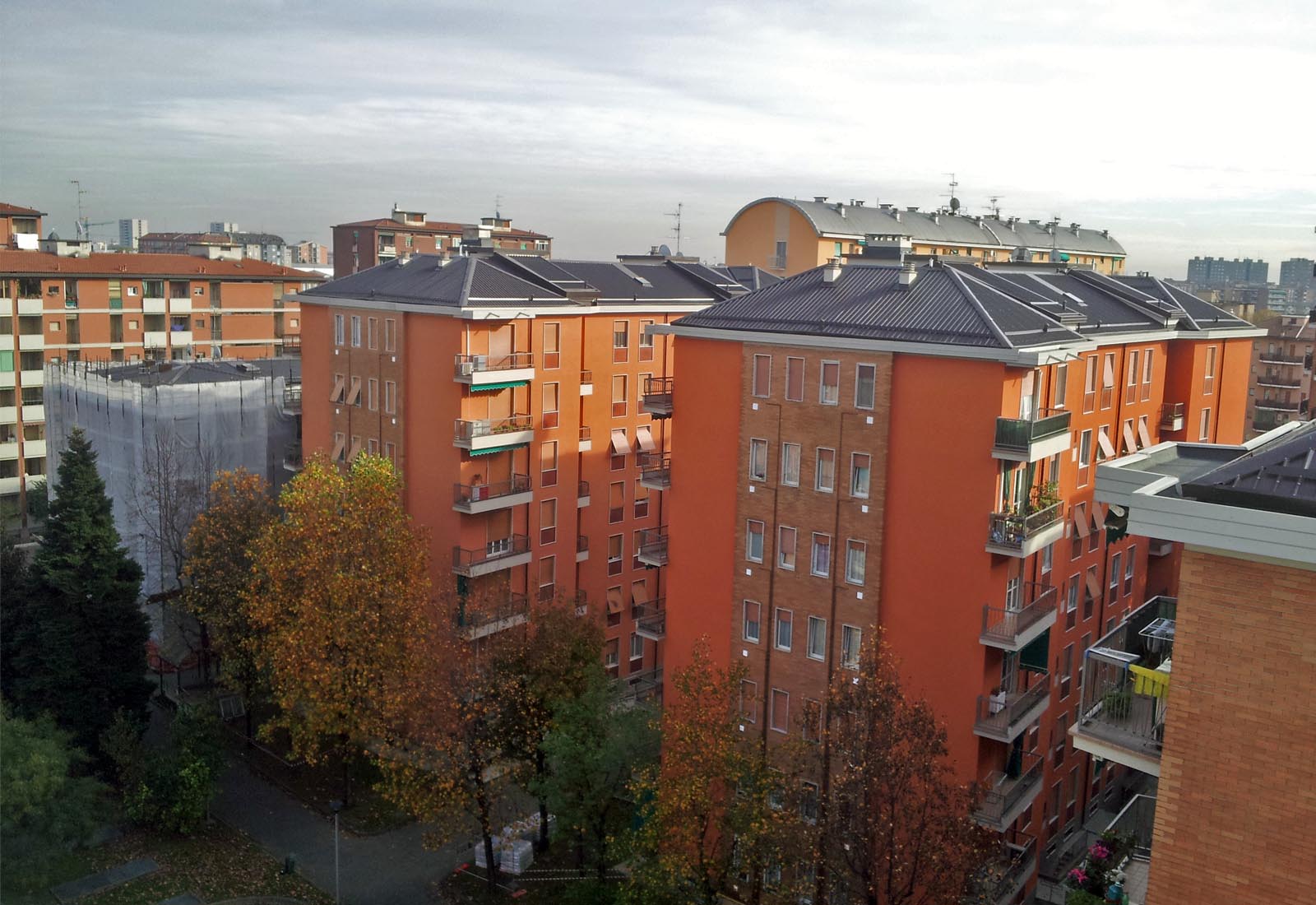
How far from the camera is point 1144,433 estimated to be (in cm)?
3528

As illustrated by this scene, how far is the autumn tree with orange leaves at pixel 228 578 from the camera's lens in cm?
3553

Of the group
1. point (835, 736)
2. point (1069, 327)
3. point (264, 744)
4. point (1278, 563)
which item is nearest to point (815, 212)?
point (1069, 327)

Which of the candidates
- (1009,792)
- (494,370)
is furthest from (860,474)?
(494,370)

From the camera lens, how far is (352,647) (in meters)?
30.9

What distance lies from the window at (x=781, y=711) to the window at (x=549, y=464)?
14506 millimetres

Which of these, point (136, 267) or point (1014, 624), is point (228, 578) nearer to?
point (1014, 624)

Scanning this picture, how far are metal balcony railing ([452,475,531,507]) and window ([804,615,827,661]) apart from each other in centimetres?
1386

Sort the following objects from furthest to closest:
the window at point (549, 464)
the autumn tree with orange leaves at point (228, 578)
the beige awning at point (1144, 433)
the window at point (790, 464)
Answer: the window at point (549, 464) < the autumn tree with orange leaves at point (228, 578) < the beige awning at point (1144, 433) < the window at point (790, 464)

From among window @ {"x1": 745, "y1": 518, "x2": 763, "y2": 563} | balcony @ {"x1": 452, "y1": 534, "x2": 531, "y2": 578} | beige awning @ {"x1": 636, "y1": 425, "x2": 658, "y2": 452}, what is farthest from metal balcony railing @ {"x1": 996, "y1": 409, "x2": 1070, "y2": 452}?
beige awning @ {"x1": 636, "y1": 425, "x2": 658, "y2": 452}

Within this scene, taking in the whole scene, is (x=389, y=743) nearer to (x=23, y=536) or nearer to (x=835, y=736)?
(x=835, y=736)

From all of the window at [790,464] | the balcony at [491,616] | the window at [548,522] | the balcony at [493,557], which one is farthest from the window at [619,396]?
the window at [790,464]

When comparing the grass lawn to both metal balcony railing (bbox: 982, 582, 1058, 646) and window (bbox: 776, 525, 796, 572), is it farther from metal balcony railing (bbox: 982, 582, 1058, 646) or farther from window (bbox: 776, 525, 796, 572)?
metal balcony railing (bbox: 982, 582, 1058, 646)

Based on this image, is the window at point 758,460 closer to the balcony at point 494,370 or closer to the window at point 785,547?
the window at point 785,547

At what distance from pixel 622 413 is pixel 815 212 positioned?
3972 centimetres
